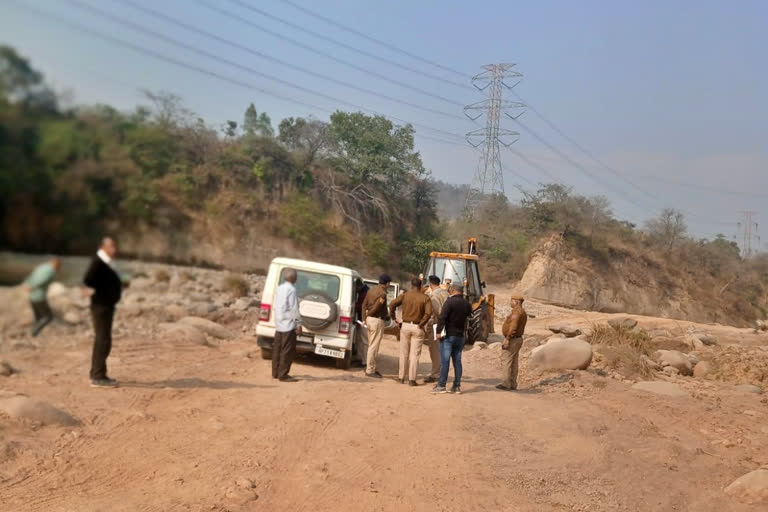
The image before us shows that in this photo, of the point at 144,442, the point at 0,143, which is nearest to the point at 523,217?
the point at 144,442

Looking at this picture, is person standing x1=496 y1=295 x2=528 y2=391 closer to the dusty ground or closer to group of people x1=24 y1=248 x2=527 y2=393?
group of people x1=24 y1=248 x2=527 y2=393

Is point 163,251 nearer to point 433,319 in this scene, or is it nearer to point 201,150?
point 201,150

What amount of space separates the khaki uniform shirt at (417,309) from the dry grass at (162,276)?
809 cm

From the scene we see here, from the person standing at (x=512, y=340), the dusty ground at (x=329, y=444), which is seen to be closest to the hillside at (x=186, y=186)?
the dusty ground at (x=329, y=444)

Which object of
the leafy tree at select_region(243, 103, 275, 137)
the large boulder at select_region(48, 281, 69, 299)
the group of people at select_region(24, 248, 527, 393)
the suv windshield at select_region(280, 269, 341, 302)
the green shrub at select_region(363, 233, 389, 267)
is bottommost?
the group of people at select_region(24, 248, 527, 393)

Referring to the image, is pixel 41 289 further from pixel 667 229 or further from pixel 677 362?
pixel 667 229

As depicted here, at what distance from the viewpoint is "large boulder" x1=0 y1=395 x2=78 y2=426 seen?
6359mm

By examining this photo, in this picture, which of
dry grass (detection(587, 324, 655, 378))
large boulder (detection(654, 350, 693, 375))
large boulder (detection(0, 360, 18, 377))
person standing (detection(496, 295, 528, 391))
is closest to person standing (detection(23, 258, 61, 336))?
large boulder (detection(0, 360, 18, 377))

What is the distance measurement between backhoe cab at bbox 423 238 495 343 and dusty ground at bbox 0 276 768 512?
7.15m

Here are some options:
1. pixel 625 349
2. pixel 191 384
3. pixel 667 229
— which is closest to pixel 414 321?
pixel 191 384

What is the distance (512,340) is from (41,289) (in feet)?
32.7

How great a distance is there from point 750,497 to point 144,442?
6.69 meters

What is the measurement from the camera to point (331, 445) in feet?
23.9

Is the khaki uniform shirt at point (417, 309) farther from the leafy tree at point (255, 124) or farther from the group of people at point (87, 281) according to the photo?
the group of people at point (87, 281)
